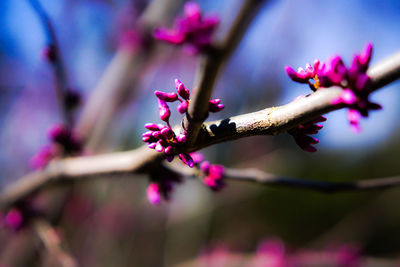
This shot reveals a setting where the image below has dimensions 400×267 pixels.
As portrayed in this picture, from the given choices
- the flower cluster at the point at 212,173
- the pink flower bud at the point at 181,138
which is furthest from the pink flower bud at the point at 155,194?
the pink flower bud at the point at 181,138

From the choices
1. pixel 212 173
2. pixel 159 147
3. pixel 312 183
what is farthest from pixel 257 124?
pixel 312 183

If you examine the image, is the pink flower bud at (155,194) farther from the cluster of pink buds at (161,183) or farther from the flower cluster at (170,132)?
the flower cluster at (170,132)

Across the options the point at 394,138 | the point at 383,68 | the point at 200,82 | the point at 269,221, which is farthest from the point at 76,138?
the point at 394,138

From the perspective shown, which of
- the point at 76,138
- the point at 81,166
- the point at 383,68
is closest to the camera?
the point at 383,68

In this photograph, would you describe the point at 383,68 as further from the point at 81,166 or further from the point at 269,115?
the point at 81,166

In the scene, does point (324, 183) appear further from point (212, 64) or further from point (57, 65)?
point (57, 65)
